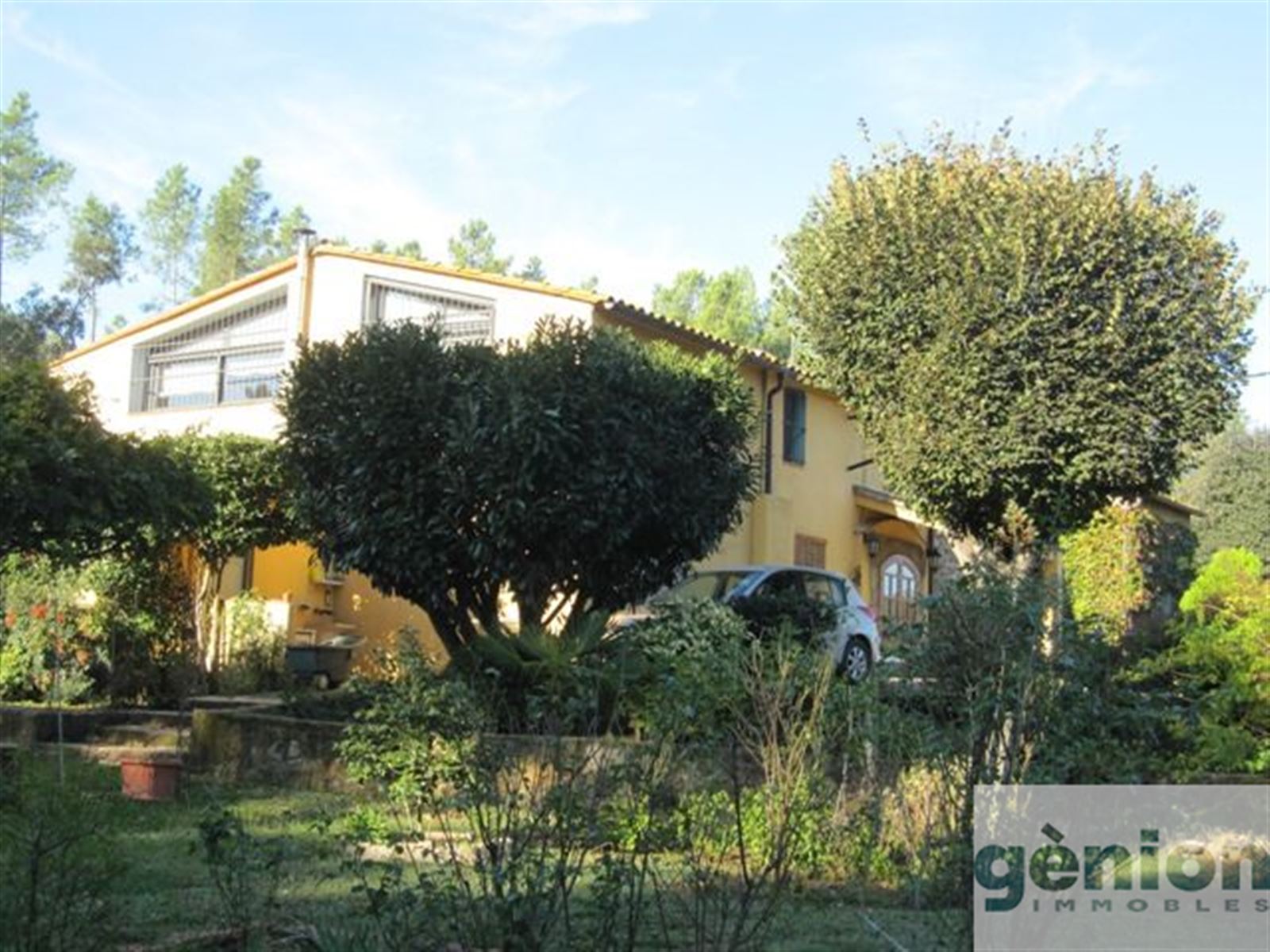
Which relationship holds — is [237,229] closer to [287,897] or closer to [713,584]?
[713,584]

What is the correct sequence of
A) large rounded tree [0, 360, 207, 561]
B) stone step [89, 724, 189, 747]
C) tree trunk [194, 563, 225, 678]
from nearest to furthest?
large rounded tree [0, 360, 207, 561], stone step [89, 724, 189, 747], tree trunk [194, 563, 225, 678]

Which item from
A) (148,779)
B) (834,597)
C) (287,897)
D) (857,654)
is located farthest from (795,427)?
(287,897)

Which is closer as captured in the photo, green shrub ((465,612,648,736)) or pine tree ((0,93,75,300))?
green shrub ((465,612,648,736))

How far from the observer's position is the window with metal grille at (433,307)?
19.8m

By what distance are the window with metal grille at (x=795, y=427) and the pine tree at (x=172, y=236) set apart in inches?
1695

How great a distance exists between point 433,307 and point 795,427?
22.9ft

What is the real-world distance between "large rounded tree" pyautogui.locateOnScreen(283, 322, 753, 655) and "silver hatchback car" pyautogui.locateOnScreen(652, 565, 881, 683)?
95.8 inches

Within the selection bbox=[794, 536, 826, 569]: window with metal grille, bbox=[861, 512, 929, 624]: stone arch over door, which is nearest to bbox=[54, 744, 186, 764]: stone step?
bbox=[794, 536, 826, 569]: window with metal grille

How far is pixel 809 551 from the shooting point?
23.6 meters

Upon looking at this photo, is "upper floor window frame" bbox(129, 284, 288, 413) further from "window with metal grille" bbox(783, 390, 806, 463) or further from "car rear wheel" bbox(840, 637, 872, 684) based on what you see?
"car rear wheel" bbox(840, 637, 872, 684)

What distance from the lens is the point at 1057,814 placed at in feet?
17.9

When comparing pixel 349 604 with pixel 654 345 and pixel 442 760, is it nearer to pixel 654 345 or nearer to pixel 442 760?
pixel 654 345

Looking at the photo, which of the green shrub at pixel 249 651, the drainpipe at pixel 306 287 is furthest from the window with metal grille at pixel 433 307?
the green shrub at pixel 249 651

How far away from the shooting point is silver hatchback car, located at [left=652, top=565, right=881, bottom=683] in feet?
52.4
